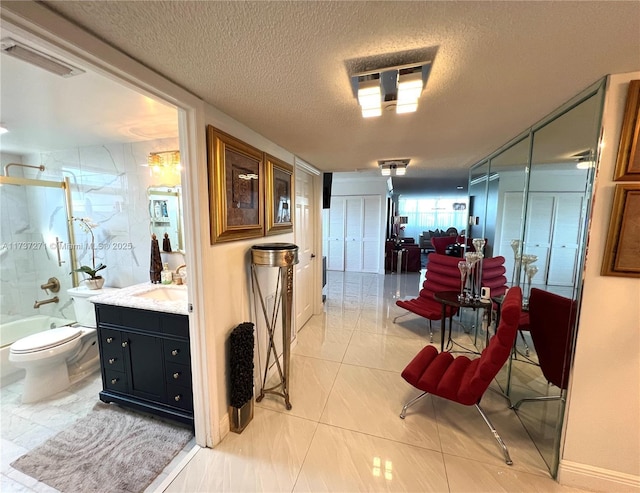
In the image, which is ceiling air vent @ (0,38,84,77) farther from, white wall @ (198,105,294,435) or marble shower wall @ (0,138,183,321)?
marble shower wall @ (0,138,183,321)

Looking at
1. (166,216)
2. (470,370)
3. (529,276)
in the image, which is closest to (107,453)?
(166,216)

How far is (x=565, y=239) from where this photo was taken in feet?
5.41

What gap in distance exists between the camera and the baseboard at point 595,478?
144cm

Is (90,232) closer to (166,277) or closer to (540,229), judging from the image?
(166,277)

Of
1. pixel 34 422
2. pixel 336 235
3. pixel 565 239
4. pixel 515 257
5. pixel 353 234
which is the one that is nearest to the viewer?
pixel 565 239

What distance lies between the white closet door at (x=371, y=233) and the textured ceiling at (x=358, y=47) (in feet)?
16.3

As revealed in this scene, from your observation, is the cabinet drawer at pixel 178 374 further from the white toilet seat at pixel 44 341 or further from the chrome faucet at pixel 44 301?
the chrome faucet at pixel 44 301

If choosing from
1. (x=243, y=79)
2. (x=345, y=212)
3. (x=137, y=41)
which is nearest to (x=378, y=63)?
(x=243, y=79)

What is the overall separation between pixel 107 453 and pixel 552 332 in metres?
2.98

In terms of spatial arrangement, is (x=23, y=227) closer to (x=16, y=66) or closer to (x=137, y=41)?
(x=16, y=66)

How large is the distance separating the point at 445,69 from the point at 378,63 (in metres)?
0.32

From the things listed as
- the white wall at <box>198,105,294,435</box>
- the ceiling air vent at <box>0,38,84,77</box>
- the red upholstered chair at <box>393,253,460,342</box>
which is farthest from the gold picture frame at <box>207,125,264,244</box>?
the red upholstered chair at <box>393,253,460,342</box>

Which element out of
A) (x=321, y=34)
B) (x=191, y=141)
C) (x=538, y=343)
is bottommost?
(x=538, y=343)

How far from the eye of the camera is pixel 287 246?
1997 millimetres
